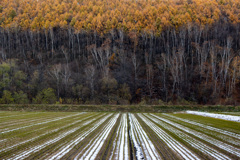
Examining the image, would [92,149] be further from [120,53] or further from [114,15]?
[114,15]

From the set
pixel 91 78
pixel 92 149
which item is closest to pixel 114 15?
pixel 91 78

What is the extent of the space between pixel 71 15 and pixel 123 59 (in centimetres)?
4133

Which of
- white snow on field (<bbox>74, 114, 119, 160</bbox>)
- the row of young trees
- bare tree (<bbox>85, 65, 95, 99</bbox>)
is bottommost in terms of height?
white snow on field (<bbox>74, 114, 119, 160</bbox>)

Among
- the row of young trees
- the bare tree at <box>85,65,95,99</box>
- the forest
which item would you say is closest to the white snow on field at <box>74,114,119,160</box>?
the forest

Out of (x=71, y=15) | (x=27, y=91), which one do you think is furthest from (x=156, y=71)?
(x=71, y=15)

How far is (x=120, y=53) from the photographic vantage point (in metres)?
51.8

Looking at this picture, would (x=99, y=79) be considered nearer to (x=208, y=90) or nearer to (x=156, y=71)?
(x=156, y=71)

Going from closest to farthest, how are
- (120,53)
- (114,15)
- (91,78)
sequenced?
(91,78), (120,53), (114,15)

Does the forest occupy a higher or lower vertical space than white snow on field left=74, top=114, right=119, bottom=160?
higher

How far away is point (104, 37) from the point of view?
6091 cm

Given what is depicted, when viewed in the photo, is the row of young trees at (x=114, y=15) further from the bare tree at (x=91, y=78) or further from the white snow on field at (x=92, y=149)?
the white snow on field at (x=92, y=149)

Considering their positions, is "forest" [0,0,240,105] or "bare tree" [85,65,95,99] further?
"bare tree" [85,65,95,99]

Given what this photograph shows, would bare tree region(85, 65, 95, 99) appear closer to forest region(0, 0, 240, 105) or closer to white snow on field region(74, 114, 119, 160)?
forest region(0, 0, 240, 105)

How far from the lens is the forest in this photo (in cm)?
3809
